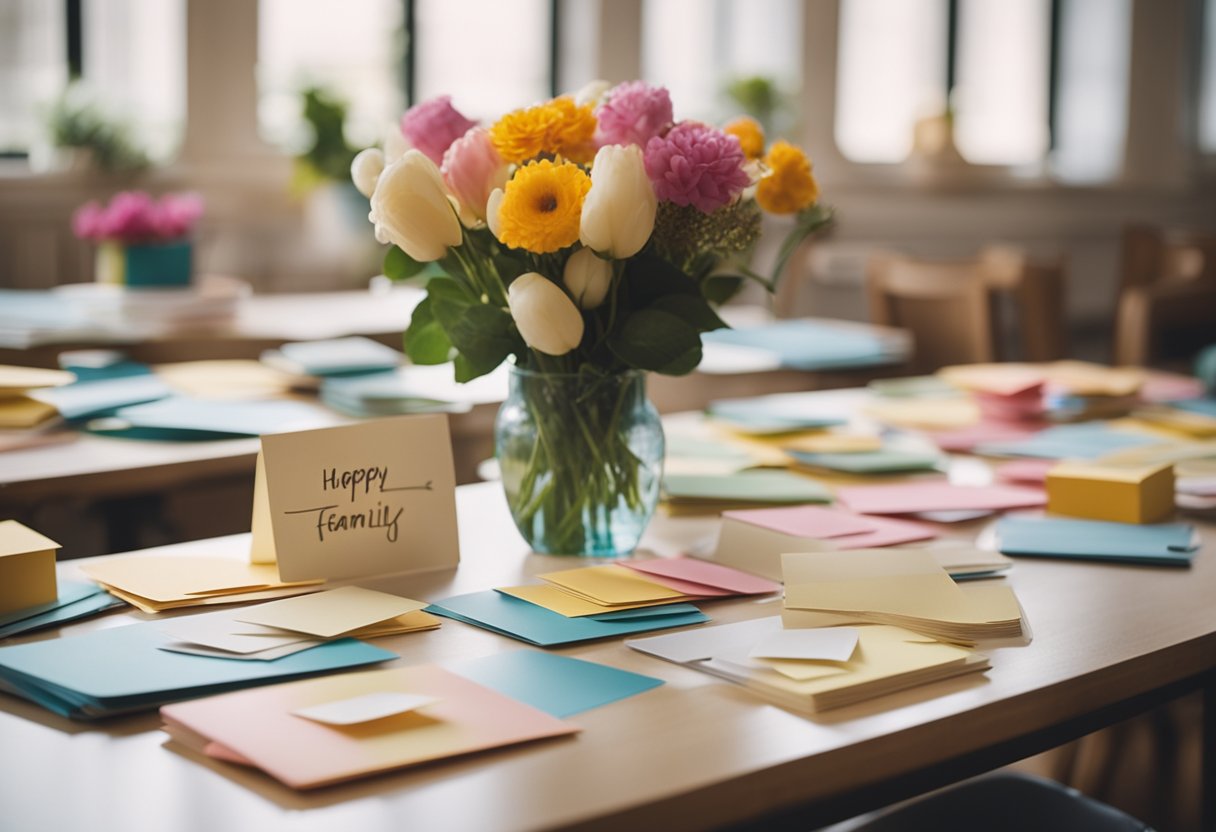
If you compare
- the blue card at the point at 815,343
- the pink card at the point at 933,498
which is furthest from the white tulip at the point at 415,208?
the blue card at the point at 815,343

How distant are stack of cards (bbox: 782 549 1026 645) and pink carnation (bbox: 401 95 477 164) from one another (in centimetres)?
45

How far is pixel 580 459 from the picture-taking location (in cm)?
112

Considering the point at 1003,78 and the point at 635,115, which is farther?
the point at 1003,78

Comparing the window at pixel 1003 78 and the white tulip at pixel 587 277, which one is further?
the window at pixel 1003 78

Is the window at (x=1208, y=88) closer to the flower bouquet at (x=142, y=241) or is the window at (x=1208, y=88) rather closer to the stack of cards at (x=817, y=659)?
the flower bouquet at (x=142, y=241)

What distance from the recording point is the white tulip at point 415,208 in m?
1.02

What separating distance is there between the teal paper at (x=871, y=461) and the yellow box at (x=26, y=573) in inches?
33.9

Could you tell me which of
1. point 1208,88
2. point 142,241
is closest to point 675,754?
point 142,241

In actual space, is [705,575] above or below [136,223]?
below

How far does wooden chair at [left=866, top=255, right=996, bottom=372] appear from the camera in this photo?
2660 millimetres

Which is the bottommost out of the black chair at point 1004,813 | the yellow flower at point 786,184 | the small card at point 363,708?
the black chair at point 1004,813

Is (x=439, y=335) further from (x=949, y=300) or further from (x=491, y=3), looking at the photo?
(x=491, y=3)

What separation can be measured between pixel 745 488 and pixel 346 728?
0.70 m

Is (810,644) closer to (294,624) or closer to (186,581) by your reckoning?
(294,624)
